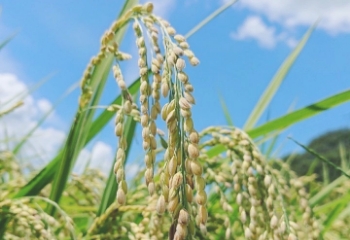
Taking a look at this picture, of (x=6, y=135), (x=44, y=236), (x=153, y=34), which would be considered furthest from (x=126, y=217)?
(x=6, y=135)

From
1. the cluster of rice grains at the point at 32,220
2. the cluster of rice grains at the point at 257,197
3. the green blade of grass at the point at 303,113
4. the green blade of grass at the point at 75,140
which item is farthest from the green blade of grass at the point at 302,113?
the cluster of rice grains at the point at 32,220

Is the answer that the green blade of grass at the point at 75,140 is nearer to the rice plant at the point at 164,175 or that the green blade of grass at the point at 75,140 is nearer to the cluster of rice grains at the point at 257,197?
the rice plant at the point at 164,175

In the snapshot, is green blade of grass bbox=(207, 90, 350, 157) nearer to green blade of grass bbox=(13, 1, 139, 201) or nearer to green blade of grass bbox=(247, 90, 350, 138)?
green blade of grass bbox=(247, 90, 350, 138)

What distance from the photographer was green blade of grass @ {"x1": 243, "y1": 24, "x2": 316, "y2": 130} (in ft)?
7.13

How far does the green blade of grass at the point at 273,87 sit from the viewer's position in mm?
2172

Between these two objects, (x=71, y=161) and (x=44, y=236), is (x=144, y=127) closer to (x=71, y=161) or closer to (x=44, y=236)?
(x=44, y=236)

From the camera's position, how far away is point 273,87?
221 cm

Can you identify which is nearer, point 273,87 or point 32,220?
point 32,220

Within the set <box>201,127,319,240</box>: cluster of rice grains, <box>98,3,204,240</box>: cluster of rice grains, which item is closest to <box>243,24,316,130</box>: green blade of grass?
<box>201,127,319,240</box>: cluster of rice grains

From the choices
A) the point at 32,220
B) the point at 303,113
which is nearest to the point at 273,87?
the point at 303,113

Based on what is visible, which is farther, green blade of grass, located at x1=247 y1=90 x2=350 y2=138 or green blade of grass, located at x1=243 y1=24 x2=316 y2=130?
green blade of grass, located at x1=243 y1=24 x2=316 y2=130

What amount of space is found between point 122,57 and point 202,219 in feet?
1.87

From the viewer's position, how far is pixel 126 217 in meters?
1.50

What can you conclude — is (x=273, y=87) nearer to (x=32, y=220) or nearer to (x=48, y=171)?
(x=48, y=171)
